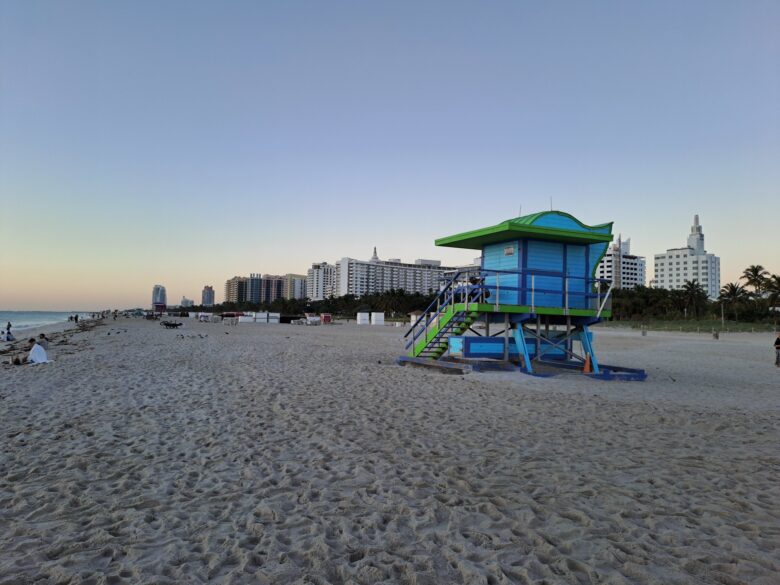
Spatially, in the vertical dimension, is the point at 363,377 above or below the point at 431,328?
below

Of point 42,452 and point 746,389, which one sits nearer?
point 42,452

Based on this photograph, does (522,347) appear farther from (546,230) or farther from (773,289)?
(773,289)

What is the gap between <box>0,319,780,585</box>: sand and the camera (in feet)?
11.7

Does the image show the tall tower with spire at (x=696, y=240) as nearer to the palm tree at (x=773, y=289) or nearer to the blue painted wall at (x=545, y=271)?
the palm tree at (x=773, y=289)

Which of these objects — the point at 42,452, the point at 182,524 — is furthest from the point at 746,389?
the point at 42,452

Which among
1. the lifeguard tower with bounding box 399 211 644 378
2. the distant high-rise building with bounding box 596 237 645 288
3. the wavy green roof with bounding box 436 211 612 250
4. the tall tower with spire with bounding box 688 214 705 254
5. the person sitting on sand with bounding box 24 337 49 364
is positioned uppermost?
the tall tower with spire with bounding box 688 214 705 254

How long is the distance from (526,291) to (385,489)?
10630 mm

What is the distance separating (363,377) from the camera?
13.7 meters

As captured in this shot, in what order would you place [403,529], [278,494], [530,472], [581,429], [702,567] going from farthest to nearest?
[581,429] → [530,472] → [278,494] → [403,529] → [702,567]

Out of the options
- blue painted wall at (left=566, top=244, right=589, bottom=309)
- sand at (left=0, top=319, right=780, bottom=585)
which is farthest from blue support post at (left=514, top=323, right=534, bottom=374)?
sand at (left=0, top=319, right=780, bottom=585)

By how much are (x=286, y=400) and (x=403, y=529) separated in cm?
632

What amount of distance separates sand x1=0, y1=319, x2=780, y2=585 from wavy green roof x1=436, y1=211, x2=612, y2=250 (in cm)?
522

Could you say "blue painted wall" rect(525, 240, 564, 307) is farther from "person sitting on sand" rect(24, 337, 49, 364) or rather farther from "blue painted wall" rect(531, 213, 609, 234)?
"person sitting on sand" rect(24, 337, 49, 364)

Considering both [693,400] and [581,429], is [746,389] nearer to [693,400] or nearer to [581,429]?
[693,400]
